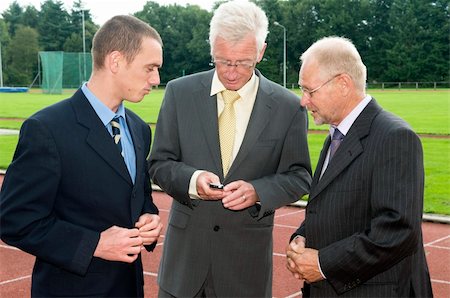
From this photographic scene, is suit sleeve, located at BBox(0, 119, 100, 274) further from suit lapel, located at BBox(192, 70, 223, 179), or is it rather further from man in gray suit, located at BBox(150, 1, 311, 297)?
suit lapel, located at BBox(192, 70, 223, 179)

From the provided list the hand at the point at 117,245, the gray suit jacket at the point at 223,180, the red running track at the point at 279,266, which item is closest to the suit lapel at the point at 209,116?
the gray suit jacket at the point at 223,180

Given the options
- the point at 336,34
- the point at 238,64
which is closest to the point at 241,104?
the point at 238,64

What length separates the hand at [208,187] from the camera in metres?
3.16

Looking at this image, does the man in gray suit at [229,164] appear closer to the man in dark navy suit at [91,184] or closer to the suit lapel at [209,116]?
the suit lapel at [209,116]

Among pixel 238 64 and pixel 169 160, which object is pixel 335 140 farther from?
pixel 169 160

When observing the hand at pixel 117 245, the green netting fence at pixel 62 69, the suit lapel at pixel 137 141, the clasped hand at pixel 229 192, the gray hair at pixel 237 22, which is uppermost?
the gray hair at pixel 237 22

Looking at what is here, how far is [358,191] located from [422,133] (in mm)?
16872

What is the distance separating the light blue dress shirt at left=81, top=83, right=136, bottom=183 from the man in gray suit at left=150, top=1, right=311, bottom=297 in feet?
1.49

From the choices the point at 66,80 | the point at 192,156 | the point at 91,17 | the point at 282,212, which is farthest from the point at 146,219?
the point at 91,17

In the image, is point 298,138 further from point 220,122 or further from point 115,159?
point 115,159

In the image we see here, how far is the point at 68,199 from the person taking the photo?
103 inches

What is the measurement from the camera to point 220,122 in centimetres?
352

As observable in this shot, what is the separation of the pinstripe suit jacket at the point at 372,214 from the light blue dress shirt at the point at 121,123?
904 millimetres

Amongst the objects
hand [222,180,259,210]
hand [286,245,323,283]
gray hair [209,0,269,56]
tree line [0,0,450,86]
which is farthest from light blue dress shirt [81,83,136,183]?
tree line [0,0,450,86]
